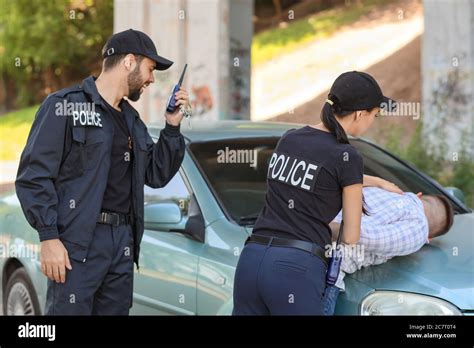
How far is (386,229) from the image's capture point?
4.16 m

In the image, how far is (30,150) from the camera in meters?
3.95

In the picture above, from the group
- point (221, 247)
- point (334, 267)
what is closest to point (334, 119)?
point (334, 267)

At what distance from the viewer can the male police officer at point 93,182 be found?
12.9ft

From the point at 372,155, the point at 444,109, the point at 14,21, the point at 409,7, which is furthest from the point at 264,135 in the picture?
the point at 409,7

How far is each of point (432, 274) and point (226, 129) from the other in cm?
199

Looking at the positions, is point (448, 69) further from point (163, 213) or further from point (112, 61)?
point (112, 61)

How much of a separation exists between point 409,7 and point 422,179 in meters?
24.1

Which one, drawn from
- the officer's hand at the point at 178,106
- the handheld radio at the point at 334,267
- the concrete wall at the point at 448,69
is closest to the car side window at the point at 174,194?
the officer's hand at the point at 178,106

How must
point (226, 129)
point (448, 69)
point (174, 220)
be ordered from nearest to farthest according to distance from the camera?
point (174, 220)
point (226, 129)
point (448, 69)

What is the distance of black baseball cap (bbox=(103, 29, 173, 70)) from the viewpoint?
4.09 meters

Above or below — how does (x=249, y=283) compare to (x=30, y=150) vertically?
below
